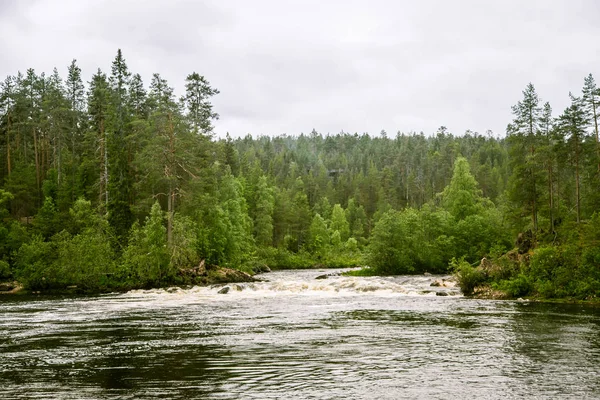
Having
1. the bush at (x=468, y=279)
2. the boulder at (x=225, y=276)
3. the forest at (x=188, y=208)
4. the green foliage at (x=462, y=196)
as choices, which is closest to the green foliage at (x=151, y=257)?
the forest at (x=188, y=208)

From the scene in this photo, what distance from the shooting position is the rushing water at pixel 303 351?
46.9 ft

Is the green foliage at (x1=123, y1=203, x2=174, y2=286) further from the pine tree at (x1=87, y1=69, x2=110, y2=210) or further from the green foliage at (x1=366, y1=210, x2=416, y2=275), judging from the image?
the green foliage at (x1=366, y1=210, x2=416, y2=275)

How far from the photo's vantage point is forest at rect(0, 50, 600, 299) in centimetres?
4657

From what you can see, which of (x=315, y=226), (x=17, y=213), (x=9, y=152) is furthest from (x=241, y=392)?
(x=315, y=226)

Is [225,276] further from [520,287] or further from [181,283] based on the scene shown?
[520,287]

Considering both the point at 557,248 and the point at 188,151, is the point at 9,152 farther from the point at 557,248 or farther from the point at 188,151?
the point at 557,248

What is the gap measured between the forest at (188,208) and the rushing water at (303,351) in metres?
9.43

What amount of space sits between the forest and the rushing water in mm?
9434

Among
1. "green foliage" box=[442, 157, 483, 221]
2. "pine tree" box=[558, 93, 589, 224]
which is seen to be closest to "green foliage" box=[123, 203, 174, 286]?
"pine tree" box=[558, 93, 589, 224]

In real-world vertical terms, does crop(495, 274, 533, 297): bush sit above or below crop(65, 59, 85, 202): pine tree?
below

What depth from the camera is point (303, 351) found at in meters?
19.7

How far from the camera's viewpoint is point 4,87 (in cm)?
8506

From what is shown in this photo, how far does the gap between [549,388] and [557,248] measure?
2855cm

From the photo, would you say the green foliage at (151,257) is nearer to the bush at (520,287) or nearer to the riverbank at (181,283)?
the riverbank at (181,283)
